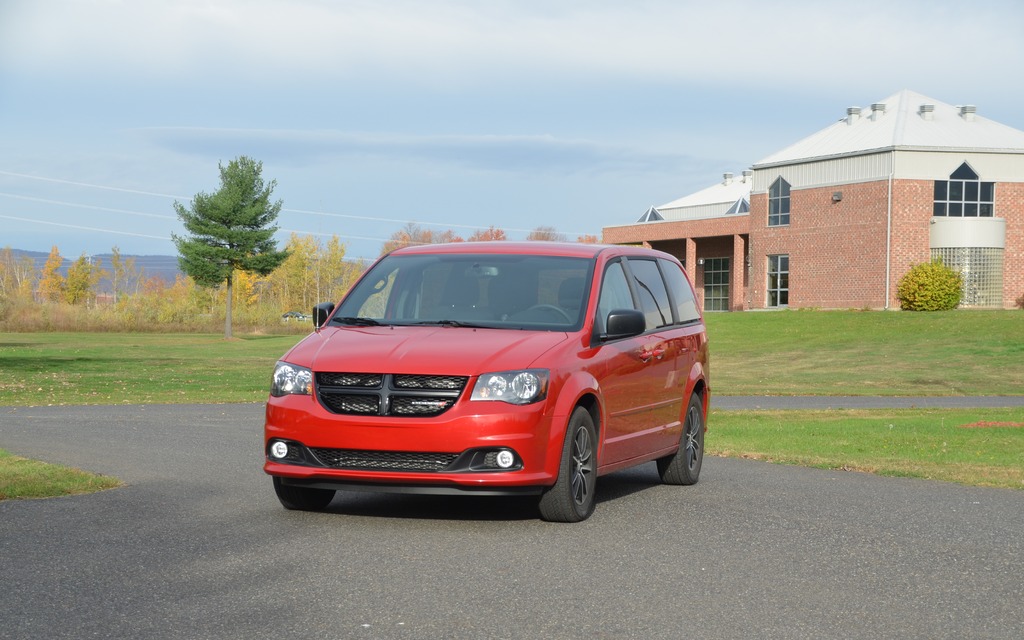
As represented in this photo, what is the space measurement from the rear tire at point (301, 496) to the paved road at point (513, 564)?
209 millimetres

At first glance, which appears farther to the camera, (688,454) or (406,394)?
(688,454)

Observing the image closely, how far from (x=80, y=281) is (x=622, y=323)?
121241 mm

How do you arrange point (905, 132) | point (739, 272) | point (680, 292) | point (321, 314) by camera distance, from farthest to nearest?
point (739, 272) → point (905, 132) → point (680, 292) → point (321, 314)

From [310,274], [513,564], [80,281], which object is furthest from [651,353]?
[80,281]

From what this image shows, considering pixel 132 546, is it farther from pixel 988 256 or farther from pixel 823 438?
pixel 988 256

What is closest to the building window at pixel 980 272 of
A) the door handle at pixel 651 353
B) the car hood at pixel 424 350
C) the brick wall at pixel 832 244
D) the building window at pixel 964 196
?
the building window at pixel 964 196

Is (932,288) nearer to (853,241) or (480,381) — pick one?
(853,241)

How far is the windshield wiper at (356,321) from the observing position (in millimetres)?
9312

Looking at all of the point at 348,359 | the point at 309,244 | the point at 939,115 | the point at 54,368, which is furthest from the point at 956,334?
the point at 309,244

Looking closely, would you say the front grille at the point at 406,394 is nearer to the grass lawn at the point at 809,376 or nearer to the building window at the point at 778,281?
the grass lawn at the point at 809,376

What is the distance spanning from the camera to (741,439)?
16.3 meters

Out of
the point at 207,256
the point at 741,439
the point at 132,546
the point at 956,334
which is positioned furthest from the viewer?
the point at 207,256

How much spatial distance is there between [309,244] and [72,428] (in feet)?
350

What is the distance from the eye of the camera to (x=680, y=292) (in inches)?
453
